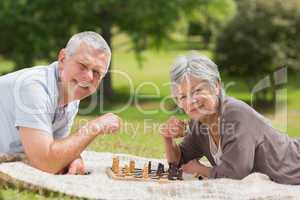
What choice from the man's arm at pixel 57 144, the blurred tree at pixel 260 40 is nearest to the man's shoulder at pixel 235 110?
the man's arm at pixel 57 144

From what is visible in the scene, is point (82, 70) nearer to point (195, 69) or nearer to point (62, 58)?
point (62, 58)

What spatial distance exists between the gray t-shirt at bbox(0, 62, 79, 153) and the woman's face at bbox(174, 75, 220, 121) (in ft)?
3.17

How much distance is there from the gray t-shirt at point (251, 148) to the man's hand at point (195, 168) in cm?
26

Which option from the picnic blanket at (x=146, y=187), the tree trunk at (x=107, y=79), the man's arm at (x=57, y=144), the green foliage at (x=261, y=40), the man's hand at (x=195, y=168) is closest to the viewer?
the picnic blanket at (x=146, y=187)

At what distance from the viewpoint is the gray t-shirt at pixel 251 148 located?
4.93 m

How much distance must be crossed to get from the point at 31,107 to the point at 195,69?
1276 millimetres

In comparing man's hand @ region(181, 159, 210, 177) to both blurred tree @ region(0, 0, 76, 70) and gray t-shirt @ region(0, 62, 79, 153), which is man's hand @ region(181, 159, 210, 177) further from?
blurred tree @ region(0, 0, 76, 70)

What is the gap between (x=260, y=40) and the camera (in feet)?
84.8

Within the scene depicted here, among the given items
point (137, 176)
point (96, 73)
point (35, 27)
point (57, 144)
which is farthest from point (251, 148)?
point (35, 27)

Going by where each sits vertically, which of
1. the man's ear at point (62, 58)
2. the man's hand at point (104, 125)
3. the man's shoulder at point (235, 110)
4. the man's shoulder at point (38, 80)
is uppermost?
the man's ear at point (62, 58)

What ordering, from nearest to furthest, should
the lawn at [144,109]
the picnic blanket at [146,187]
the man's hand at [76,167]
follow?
the picnic blanket at [146,187], the man's hand at [76,167], the lawn at [144,109]

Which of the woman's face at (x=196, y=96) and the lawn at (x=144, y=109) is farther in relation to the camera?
the lawn at (x=144, y=109)

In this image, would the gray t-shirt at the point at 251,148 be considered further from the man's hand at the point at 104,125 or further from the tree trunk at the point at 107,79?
the tree trunk at the point at 107,79

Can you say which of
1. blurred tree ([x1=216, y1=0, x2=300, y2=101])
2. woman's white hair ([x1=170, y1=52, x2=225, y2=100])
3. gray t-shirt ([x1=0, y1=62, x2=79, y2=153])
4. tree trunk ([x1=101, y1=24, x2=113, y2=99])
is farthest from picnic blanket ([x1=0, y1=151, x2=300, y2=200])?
blurred tree ([x1=216, y1=0, x2=300, y2=101])
